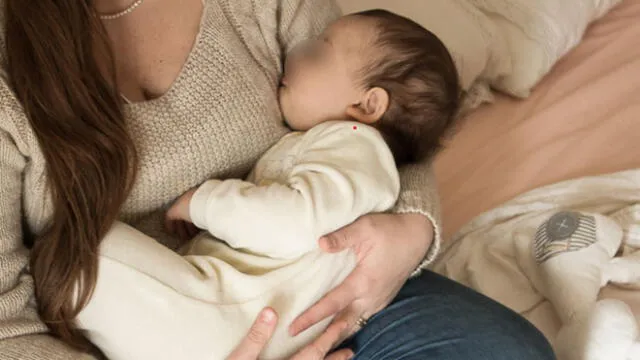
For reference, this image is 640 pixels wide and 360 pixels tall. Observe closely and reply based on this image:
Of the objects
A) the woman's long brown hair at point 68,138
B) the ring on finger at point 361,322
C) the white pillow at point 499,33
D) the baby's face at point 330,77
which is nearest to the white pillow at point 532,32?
the white pillow at point 499,33

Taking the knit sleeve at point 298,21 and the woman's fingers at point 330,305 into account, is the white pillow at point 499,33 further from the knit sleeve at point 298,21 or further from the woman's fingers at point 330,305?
the woman's fingers at point 330,305

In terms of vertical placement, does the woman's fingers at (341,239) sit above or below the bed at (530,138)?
above

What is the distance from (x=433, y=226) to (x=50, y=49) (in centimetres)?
58

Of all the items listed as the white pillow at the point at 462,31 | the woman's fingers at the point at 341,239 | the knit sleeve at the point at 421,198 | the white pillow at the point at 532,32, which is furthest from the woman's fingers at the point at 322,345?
the white pillow at the point at 532,32

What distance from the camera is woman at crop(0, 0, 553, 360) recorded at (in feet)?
2.90

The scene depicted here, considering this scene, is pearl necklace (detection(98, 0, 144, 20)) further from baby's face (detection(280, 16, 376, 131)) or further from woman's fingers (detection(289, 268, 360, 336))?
woman's fingers (detection(289, 268, 360, 336))

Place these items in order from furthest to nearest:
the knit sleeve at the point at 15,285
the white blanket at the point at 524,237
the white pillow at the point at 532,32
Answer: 1. the white pillow at the point at 532,32
2. the white blanket at the point at 524,237
3. the knit sleeve at the point at 15,285

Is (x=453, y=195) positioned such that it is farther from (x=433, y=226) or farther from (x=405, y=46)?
(x=405, y=46)

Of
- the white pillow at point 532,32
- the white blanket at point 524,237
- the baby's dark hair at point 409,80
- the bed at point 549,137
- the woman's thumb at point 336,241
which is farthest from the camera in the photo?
the white pillow at point 532,32

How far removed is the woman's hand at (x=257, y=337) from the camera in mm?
920

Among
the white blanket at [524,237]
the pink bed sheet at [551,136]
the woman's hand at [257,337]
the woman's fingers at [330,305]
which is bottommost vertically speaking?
the white blanket at [524,237]

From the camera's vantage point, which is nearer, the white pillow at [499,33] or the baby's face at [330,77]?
the baby's face at [330,77]

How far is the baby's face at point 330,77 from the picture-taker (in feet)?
3.60

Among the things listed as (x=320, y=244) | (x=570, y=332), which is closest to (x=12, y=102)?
(x=320, y=244)
